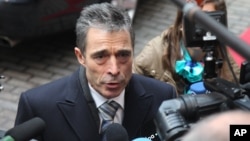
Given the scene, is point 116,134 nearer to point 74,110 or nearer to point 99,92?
point 99,92

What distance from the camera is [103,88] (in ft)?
8.43

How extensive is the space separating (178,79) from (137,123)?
0.87 metres

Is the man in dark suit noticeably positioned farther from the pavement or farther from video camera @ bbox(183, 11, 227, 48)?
the pavement

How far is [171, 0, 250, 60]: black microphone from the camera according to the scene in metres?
1.18

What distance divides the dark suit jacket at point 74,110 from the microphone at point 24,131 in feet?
2.55

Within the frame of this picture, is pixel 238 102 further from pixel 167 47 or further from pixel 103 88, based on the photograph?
pixel 167 47

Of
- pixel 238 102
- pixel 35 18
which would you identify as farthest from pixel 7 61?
pixel 238 102

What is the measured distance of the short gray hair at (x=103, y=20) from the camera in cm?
257

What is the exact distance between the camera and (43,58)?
599 cm

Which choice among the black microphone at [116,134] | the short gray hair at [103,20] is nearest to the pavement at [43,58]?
the short gray hair at [103,20]

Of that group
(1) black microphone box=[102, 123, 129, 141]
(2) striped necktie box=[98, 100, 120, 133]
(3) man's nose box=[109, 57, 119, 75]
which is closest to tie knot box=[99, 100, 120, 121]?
(2) striped necktie box=[98, 100, 120, 133]

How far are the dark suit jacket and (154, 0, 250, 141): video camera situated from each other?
108 centimetres

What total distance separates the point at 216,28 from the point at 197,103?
1.62 ft

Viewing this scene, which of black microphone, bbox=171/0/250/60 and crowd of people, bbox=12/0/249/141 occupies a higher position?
black microphone, bbox=171/0/250/60
